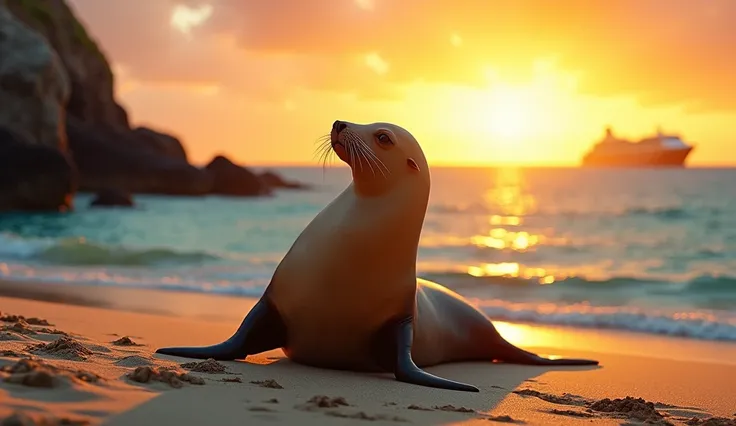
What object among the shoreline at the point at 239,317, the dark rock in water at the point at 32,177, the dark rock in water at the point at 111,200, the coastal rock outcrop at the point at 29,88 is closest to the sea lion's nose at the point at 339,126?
the shoreline at the point at 239,317

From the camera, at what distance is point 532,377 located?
6723 mm

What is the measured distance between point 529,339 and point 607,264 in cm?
1256

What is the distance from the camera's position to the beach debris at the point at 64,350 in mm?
5223

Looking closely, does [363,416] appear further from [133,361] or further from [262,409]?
[133,361]

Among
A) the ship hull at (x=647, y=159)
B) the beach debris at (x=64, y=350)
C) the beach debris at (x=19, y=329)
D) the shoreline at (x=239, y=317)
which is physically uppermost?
the ship hull at (x=647, y=159)

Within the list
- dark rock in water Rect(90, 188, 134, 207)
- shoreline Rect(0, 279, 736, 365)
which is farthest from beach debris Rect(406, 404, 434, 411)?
dark rock in water Rect(90, 188, 134, 207)

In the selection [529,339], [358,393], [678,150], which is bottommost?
[358,393]

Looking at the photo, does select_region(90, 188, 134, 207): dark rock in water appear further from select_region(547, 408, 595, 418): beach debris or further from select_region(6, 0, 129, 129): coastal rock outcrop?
select_region(547, 408, 595, 418): beach debris

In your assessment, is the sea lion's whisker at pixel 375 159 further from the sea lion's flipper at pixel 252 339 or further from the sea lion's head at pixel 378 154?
the sea lion's flipper at pixel 252 339

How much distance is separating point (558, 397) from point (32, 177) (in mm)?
33058

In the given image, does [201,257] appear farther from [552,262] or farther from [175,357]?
[175,357]

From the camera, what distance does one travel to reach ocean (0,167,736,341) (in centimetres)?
1327

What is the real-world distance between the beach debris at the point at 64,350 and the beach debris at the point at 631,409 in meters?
2.99

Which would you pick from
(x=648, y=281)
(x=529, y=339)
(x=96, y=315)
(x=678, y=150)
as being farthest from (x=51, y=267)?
(x=678, y=150)
